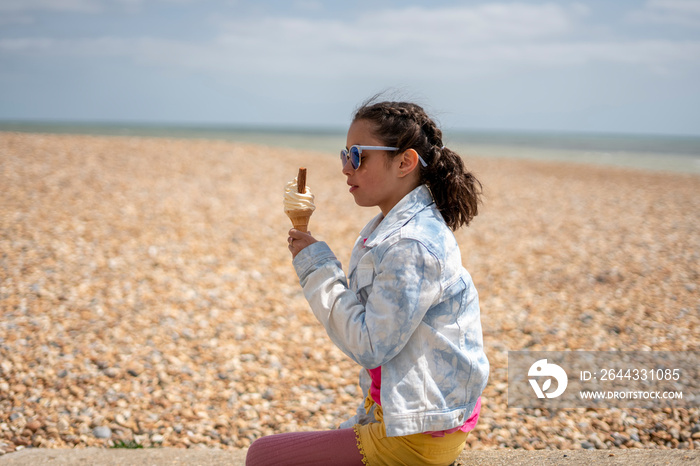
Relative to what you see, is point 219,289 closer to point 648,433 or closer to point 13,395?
point 13,395

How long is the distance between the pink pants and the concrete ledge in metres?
0.81

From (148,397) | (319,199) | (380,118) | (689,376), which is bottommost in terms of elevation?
(148,397)

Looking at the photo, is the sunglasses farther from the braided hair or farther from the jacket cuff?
the jacket cuff

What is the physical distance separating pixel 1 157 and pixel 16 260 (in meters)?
5.40

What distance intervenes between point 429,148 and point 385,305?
0.66m

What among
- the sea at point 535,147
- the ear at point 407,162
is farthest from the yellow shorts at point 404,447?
the sea at point 535,147

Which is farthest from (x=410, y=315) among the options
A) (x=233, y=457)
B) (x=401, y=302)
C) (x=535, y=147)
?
(x=535, y=147)

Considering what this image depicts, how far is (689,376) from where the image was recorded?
14.0ft

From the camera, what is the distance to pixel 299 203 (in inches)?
81.7

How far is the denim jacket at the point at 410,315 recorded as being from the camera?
1764 millimetres

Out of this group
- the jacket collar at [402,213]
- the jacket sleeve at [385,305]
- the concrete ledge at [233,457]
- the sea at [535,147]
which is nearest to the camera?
the jacket sleeve at [385,305]

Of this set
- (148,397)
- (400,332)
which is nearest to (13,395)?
(148,397)

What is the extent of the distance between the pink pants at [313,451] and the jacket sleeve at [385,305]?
1.41ft

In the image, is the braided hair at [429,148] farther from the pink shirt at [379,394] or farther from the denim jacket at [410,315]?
the pink shirt at [379,394]
